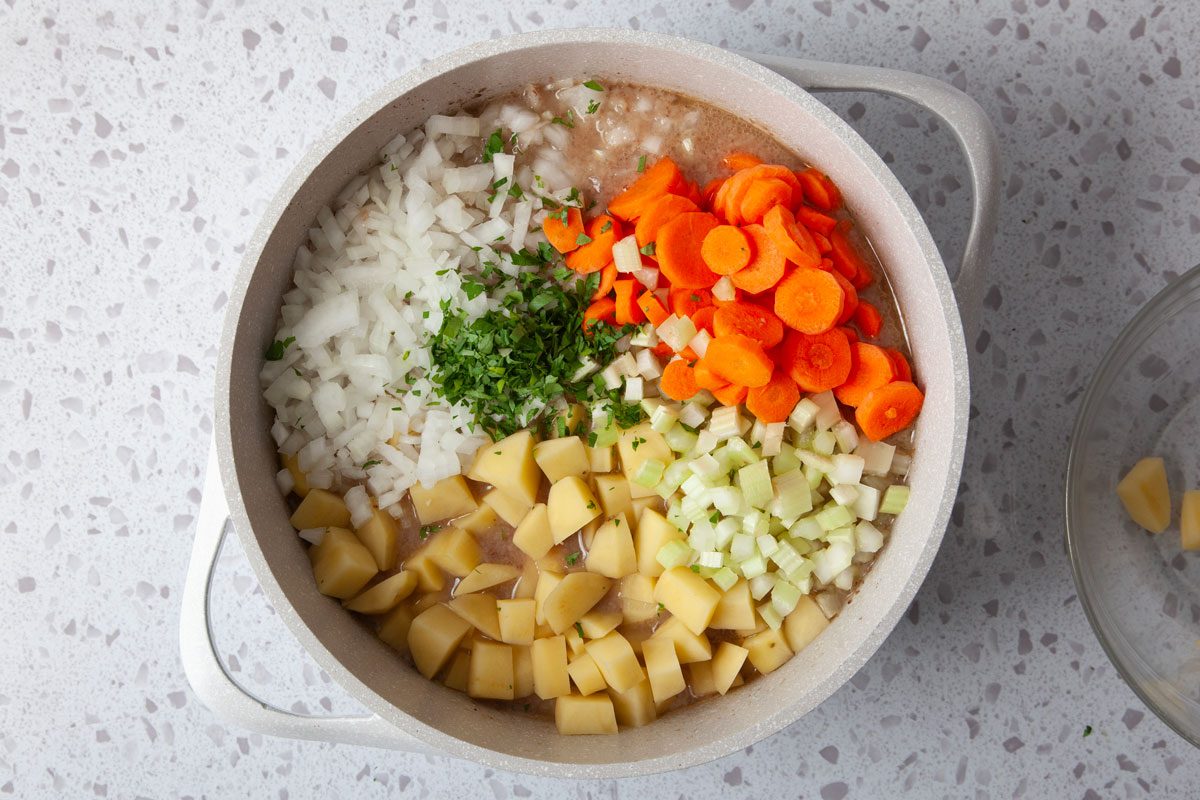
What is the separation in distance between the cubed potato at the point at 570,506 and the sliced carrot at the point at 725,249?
0.42 meters

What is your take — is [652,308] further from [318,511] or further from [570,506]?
[318,511]

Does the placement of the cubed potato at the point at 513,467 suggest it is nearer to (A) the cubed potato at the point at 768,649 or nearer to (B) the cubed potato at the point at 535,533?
(B) the cubed potato at the point at 535,533

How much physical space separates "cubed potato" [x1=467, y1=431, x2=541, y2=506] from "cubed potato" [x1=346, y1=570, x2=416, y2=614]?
213mm

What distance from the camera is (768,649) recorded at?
1.52 meters

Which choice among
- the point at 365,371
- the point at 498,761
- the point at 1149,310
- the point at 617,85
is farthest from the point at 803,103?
Answer: the point at 498,761

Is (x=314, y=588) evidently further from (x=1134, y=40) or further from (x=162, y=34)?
(x=1134, y=40)

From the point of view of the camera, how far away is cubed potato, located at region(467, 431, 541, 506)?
149cm

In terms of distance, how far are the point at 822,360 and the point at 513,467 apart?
1.76 ft

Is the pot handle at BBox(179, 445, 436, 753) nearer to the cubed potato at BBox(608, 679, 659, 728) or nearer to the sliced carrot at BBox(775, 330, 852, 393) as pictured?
the cubed potato at BBox(608, 679, 659, 728)

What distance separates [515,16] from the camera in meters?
1.71

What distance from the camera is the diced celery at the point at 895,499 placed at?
1518mm

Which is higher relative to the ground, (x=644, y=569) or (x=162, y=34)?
(x=162, y=34)

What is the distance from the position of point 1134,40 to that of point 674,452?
1162 mm

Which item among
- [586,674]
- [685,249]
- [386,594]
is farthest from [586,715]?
[685,249]
